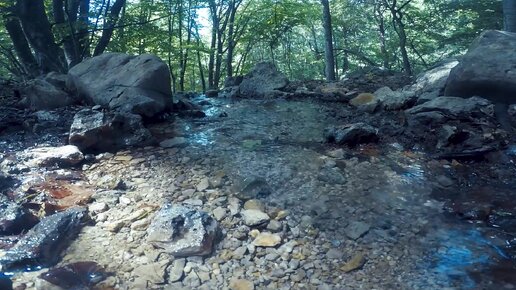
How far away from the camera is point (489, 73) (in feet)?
18.8

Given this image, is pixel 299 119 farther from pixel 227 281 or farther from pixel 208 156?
pixel 227 281

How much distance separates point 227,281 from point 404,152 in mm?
3120

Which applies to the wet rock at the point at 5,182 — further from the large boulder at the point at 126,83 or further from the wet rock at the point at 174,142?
the large boulder at the point at 126,83

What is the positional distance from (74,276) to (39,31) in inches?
265

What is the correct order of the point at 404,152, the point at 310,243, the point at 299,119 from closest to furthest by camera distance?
the point at 310,243 < the point at 404,152 < the point at 299,119

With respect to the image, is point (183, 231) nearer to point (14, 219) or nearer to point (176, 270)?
point (176, 270)

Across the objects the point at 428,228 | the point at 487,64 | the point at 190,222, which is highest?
the point at 487,64

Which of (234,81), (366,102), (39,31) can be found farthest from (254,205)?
(234,81)

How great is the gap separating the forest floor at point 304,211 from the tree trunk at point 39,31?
3.28 metres

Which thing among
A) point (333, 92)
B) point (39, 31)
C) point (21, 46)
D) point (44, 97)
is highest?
point (39, 31)

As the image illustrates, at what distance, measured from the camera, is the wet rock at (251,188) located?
401 cm

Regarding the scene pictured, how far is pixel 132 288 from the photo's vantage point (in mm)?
2732

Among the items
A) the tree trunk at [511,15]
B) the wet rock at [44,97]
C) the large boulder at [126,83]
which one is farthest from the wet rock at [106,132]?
the tree trunk at [511,15]

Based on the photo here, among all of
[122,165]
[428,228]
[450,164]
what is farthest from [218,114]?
[428,228]
